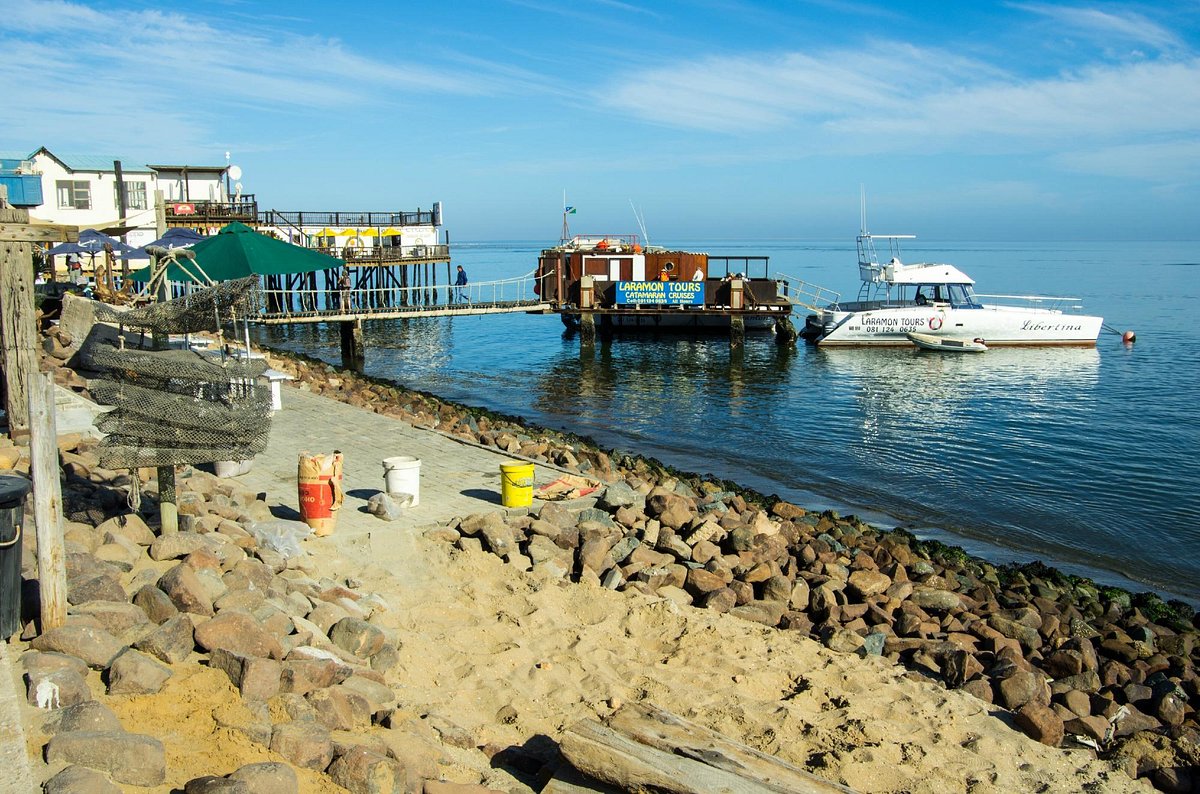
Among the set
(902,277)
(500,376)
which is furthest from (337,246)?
(902,277)

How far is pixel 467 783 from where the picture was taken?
503cm

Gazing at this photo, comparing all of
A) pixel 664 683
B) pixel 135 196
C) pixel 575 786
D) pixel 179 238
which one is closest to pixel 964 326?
pixel 179 238

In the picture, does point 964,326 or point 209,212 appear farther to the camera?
point 209,212

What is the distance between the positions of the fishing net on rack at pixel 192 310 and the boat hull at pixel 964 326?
33.5m

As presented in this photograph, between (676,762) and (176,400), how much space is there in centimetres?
467

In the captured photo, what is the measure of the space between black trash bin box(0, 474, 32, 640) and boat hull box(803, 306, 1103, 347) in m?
35.7

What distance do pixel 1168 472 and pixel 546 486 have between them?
13.3 m

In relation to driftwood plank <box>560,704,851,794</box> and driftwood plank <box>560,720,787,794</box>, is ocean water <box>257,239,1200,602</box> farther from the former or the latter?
driftwood plank <box>560,720,787,794</box>

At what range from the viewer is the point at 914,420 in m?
24.0

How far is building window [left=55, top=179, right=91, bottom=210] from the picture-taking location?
4034 cm

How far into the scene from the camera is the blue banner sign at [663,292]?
126 feet

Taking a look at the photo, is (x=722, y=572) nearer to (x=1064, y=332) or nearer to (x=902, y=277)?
(x=902, y=277)

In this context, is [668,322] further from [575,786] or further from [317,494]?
[575,786]

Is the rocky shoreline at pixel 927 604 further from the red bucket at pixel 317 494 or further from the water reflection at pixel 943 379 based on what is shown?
the water reflection at pixel 943 379
